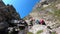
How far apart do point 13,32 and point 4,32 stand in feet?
8.87

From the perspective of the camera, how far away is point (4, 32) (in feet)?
173

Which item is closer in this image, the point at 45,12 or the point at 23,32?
the point at 23,32

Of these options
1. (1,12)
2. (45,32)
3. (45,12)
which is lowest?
(45,32)

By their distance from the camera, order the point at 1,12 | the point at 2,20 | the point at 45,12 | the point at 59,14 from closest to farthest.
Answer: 1. the point at 2,20
2. the point at 1,12
3. the point at 59,14
4. the point at 45,12

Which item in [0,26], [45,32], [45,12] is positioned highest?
[45,12]

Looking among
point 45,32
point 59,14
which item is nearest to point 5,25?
point 45,32

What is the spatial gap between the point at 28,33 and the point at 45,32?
6.78 meters

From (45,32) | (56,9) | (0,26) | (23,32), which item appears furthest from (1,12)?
(56,9)

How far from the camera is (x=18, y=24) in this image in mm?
61594

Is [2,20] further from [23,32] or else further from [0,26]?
[23,32]

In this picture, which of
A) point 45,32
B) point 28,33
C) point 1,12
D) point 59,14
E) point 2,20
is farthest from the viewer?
point 59,14

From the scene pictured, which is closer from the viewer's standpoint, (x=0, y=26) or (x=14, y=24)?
(x=0, y=26)

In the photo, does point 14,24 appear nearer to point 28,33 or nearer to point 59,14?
point 28,33

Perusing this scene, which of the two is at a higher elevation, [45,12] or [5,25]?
[45,12]
